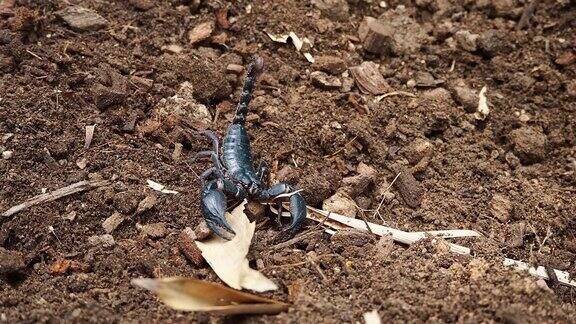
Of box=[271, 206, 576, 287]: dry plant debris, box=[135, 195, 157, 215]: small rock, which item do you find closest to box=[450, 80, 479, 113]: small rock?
box=[271, 206, 576, 287]: dry plant debris

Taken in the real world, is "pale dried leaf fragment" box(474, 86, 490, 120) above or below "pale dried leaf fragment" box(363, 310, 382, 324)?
above

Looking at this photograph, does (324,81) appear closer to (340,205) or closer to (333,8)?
(333,8)

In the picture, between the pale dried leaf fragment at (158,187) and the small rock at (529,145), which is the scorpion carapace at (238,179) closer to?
the pale dried leaf fragment at (158,187)

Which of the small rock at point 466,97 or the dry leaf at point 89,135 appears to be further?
the small rock at point 466,97

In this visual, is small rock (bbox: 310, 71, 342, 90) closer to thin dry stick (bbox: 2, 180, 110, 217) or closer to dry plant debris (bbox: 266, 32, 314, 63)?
dry plant debris (bbox: 266, 32, 314, 63)

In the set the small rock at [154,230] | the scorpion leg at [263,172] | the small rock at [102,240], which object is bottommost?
the small rock at [102,240]

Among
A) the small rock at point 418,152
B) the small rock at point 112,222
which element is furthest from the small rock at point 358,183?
the small rock at point 112,222
